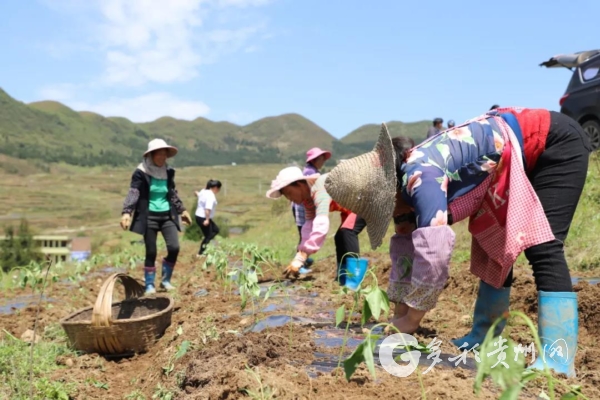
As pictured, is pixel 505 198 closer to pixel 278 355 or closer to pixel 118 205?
pixel 278 355

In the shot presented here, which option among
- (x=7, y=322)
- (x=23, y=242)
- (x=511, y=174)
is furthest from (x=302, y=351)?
(x=23, y=242)

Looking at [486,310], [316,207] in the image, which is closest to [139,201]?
[316,207]

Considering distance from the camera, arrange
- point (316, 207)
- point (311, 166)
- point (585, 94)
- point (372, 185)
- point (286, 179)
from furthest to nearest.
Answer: point (585, 94) < point (311, 166) < point (316, 207) < point (286, 179) < point (372, 185)

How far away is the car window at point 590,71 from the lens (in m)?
7.46

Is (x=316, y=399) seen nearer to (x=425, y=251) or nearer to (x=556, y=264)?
(x=425, y=251)

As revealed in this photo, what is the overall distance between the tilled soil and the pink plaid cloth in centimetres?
44

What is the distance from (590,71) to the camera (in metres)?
7.58

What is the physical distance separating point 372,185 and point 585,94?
21.1 feet

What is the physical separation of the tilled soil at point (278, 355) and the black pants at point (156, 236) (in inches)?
19.7

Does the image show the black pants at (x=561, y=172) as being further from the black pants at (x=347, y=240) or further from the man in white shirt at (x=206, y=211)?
the man in white shirt at (x=206, y=211)

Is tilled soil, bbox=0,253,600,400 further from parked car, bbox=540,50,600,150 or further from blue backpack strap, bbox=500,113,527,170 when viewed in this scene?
parked car, bbox=540,50,600,150

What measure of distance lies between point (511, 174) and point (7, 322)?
12.7 ft

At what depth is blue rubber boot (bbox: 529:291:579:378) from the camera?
1978mm

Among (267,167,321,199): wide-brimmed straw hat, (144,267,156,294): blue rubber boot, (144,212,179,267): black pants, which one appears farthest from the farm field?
(267,167,321,199): wide-brimmed straw hat
